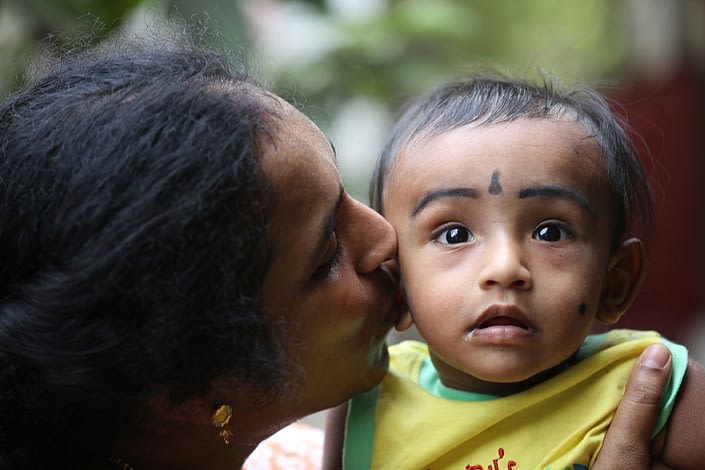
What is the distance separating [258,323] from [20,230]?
40cm

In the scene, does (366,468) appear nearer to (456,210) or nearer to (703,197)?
(456,210)

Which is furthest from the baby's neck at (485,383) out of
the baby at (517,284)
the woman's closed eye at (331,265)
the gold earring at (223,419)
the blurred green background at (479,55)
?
the blurred green background at (479,55)

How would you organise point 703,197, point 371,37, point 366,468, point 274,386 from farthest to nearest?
point 703,197 → point 371,37 → point 366,468 → point 274,386

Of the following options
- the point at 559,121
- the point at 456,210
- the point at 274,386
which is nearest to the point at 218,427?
the point at 274,386

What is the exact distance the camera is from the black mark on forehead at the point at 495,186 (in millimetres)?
1756

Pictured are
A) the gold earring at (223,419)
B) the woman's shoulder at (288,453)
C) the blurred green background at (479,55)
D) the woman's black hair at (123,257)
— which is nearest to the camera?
the woman's black hair at (123,257)

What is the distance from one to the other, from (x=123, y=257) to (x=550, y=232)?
76 centimetres

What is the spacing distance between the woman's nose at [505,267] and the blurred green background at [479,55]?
1.67m

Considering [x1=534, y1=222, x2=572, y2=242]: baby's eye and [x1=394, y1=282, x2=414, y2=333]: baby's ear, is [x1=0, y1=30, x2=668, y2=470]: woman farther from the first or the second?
[x1=534, y1=222, x2=572, y2=242]: baby's eye

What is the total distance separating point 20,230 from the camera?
60.6 inches

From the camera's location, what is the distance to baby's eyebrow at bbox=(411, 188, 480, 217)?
1.78m

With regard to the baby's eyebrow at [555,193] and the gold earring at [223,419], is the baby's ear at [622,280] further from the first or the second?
the gold earring at [223,419]

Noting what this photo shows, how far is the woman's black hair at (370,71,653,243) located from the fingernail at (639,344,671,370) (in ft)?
0.76

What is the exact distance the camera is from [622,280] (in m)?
1.92
